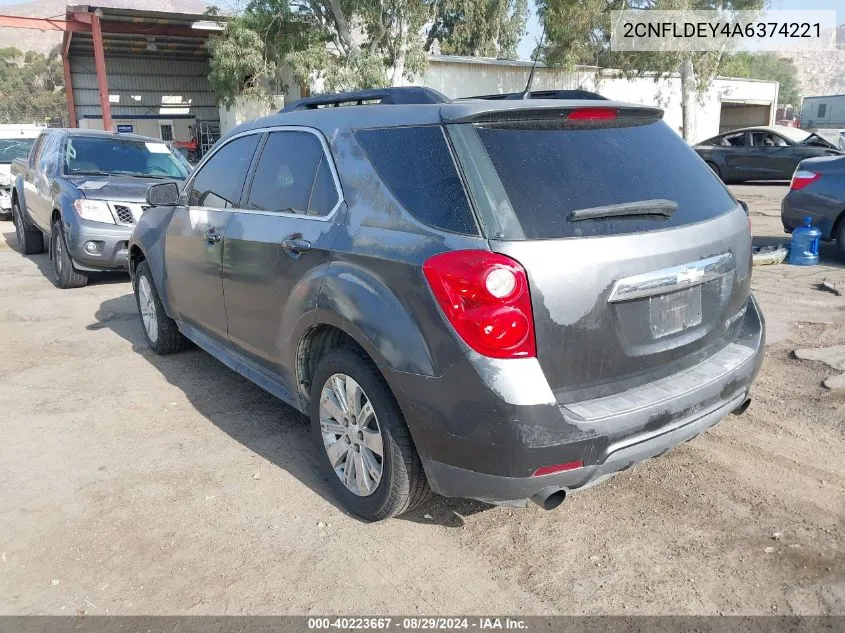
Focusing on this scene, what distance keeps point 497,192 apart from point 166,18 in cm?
2516

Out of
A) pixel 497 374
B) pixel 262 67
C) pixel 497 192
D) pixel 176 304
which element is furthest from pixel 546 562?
pixel 262 67

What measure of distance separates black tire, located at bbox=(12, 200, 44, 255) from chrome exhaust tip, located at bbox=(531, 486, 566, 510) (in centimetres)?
1019

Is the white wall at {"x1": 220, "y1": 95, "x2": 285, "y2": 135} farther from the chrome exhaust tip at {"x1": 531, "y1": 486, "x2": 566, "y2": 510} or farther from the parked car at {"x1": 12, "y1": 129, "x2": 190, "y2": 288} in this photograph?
the chrome exhaust tip at {"x1": 531, "y1": 486, "x2": 566, "y2": 510}

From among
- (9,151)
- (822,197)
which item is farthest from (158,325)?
(9,151)

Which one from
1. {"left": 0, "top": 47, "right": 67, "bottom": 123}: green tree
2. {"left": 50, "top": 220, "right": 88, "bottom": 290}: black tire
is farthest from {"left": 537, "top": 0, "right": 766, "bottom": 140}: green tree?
{"left": 0, "top": 47, "right": 67, "bottom": 123}: green tree

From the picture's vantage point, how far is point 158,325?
213 inches

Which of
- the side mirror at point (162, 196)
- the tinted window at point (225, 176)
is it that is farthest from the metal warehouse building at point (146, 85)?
the tinted window at point (225, 176)

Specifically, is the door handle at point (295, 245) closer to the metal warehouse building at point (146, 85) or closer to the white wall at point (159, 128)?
the metal warehouse building at point (146, 85)

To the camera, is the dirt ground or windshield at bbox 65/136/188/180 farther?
windshield at bbox 65/136/188/180

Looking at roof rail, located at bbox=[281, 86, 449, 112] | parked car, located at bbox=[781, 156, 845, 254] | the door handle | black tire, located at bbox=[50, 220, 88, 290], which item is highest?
roof rail, located at bbox=[281, 86, 449, 112]

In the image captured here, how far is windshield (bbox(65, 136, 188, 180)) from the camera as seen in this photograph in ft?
27.7

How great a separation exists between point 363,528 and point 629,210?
1812 mm

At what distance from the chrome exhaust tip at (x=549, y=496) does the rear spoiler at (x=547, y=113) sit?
1439 mm

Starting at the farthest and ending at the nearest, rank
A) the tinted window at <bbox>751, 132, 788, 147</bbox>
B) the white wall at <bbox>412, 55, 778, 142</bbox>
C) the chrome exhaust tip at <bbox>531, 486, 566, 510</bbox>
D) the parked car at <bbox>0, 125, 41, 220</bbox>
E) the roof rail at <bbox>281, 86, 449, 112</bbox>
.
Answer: the white wall at <bbox>412, 55, 778, 142</bbox> < the tinted window at <bbox>751, 132, 788, 147</bbox> < the parked car at <bbox>0, 125, 41, 220</bbox> < the roof rail at <bbox>281, 86, 449, 112</bbox> < the chrome exhaust tip at <bbox>531, 486, 566, 510</bbox>
